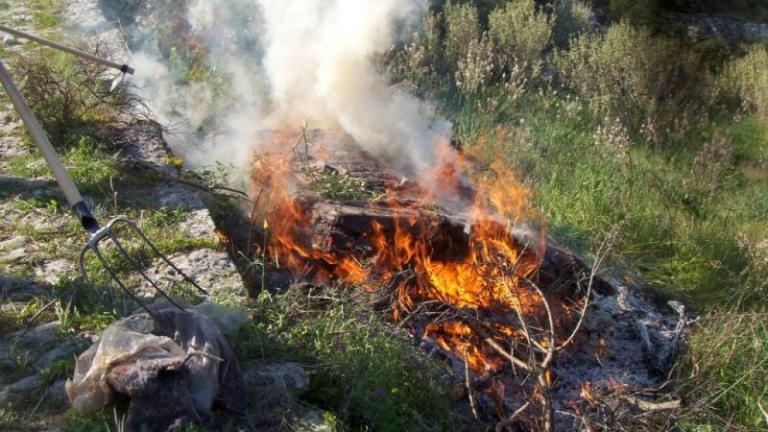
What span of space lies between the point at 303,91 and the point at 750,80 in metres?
5.47

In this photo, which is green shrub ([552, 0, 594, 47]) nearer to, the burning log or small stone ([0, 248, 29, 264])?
the burning log

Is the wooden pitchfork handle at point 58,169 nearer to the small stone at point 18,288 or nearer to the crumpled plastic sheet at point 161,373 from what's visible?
the crumpled plastic sheet at point 161,373

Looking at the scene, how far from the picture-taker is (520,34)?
847 centimetres

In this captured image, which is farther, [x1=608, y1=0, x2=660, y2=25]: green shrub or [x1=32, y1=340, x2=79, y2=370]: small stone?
[x1=608, y1=0, x2=660, y2=25]: green shrub

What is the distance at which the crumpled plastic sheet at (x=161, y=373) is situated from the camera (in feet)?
9.16

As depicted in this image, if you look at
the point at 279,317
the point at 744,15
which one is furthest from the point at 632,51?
the point at 279,317

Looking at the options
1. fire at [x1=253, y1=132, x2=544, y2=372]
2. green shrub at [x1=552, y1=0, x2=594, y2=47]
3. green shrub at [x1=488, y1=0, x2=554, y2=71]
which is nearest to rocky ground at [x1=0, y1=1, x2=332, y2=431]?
fire at [x1=253, y1=132, x2=544, y2=372]

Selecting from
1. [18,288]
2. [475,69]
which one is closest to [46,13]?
[475,69]

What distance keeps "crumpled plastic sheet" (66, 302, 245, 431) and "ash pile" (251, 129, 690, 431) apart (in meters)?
1.15

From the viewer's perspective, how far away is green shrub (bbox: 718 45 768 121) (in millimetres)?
7980

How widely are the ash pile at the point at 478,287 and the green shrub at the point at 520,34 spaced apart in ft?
12.9

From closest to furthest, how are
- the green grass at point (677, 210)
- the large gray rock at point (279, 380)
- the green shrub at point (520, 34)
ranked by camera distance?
the large gray rock at point (279, 380) → the green grass at point (677, 210) → the green shrub at point (520, 34)

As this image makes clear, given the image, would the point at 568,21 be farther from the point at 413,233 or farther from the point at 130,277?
the point at 130,277

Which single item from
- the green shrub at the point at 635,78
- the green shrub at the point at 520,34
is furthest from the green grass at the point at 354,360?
the green shrub at the point at 520,34
